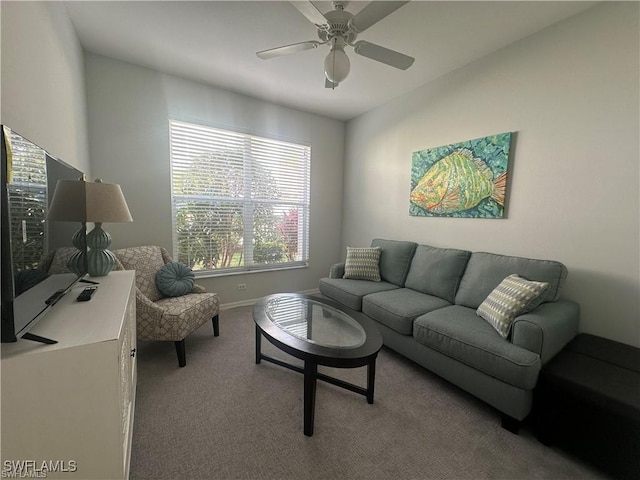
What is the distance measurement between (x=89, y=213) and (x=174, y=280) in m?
1.10

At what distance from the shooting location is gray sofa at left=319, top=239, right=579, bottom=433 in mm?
1564

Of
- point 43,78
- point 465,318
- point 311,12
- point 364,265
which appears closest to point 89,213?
point 43,78

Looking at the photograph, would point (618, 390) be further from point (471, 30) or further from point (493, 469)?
point (471, 30)

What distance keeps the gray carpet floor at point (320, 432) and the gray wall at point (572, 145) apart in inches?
47.3

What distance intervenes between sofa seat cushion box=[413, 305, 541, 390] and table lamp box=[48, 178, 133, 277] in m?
2.25

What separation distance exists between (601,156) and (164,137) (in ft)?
12.5

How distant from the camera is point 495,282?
2.19 meters

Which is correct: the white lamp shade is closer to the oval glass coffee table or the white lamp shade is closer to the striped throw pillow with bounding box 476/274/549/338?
the oval glass coffee table

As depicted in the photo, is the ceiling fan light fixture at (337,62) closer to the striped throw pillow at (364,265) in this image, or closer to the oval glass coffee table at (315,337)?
the oval glass coffee table at (315,337)

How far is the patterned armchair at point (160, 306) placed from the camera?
204 centimetres

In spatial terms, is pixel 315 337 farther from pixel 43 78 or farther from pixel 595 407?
pixel 43 78

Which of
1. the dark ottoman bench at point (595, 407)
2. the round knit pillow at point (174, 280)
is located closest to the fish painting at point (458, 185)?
the dark ottoman bench at point (595, 407)

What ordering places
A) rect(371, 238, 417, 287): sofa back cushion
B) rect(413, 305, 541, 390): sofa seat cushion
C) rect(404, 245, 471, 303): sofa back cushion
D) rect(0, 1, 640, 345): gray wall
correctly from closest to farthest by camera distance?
rect(413, 305, 541, 390): sofa seat cushion < rect(0, 1, 640, 345): gray wall < rect(404, 245, 471, 303): sofa back cushion < rect(371, 238, 417, 287): sofa back cushion

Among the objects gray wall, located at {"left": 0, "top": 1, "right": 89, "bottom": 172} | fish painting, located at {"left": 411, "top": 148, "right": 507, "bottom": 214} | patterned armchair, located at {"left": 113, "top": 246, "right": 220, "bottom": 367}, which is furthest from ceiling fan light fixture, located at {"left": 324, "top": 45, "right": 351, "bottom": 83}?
patterned armchair, located at {"left": 113, "top": 246, "right": 220, "bottom": 367}
